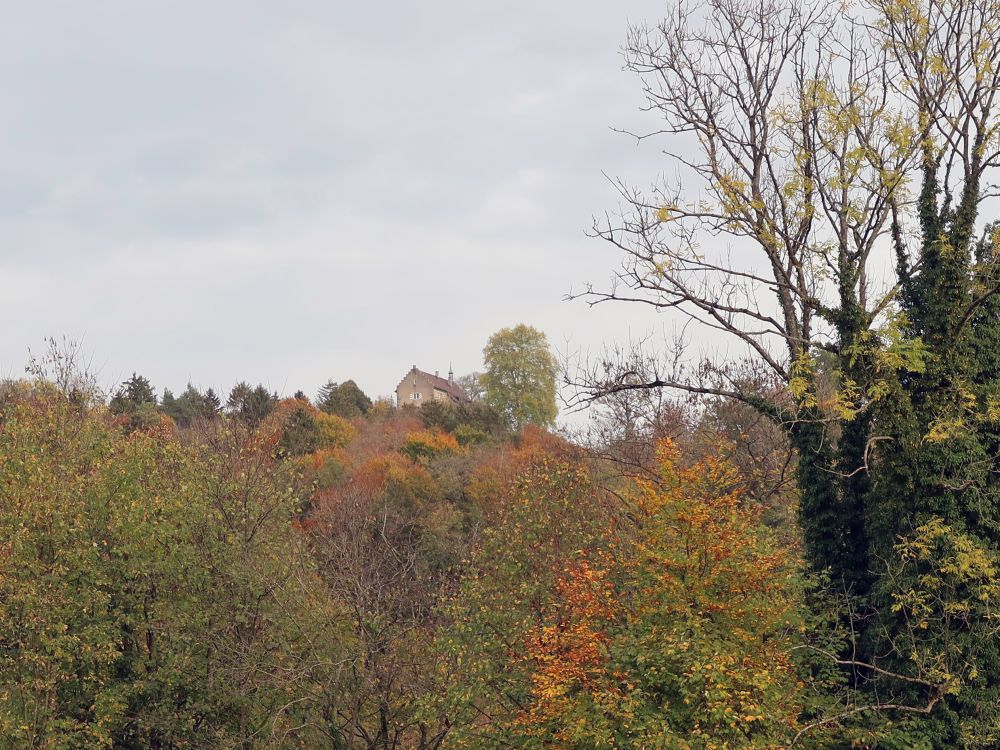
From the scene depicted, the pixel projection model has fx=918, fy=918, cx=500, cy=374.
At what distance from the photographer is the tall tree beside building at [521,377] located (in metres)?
61.7

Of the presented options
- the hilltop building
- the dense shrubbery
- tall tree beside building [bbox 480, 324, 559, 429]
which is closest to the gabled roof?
the hilltop building

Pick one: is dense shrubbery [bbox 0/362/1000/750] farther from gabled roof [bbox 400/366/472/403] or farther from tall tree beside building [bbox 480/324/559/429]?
gabled roof [bbox 400/366/472/403]

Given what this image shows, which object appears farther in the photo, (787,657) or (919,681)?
(787,657)

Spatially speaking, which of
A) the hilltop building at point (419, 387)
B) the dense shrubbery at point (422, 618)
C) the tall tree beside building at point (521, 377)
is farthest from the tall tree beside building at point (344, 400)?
the dense shrubbery at point (422, 618)

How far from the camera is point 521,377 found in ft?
209

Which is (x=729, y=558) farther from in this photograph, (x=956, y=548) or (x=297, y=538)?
(x=297, y=538)

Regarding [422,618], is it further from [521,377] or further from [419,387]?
[419,387]

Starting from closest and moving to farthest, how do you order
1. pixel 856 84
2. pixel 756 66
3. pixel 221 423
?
pixel 856 84 < pixel 756 66 < pixel 221 423

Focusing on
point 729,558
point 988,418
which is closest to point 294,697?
Result: point 729,558

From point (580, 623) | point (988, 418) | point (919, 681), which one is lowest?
point (919, 681)

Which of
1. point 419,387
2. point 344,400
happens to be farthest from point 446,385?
point 344,400

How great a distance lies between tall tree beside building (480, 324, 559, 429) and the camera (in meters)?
61.7

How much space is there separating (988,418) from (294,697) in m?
12.1

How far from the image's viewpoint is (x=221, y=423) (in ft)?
63.5
